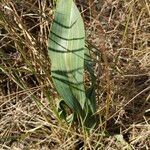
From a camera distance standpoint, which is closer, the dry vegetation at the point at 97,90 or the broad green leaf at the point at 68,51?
the broad green leaf at the point at 68,51

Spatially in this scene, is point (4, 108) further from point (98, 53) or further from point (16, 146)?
point (98, 53)

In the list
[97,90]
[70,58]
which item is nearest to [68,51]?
[70,58]

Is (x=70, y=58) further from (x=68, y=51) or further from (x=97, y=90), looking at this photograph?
(x=97, y=90)

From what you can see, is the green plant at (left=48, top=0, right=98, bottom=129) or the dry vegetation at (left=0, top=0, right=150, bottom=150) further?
the dry vegetation at (left=0, top=0, right=150, bottom=150)

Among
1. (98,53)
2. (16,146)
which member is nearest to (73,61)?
(98,53)

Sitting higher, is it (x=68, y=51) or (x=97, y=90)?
(x=68, y=51)
